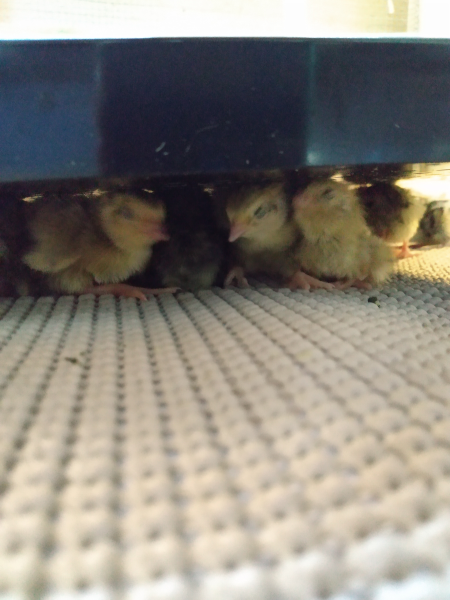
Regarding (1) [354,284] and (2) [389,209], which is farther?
(2) [389,209]

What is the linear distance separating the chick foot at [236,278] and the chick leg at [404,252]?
471mm

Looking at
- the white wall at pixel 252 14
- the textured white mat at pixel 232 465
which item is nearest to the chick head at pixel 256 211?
the textured white mat at pixel 232 465

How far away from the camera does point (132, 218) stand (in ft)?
2.62

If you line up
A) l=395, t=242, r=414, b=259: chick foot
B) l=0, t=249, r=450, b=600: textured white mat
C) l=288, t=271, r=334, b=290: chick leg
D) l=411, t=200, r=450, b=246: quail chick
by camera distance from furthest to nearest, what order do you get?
l=411, t=200, r=450, b=246: quail chick
l=395, t=242, r=414, b=259: chick foot
l=288, t=271, r=334, b=290: chick leg
l=0, t=249, r=450, b=600: textured white mat

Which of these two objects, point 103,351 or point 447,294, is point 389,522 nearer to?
point 103,351

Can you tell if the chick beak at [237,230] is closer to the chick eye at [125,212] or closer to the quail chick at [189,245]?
the quail chick at [189,245]

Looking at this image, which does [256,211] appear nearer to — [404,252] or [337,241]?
[337,241]

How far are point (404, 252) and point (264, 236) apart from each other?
46cm

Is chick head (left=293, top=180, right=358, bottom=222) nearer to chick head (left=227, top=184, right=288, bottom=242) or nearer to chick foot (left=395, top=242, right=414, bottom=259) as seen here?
chick head (left=227, top=184, right=288, bottom=242)

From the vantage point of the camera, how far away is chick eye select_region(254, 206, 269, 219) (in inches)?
32.2

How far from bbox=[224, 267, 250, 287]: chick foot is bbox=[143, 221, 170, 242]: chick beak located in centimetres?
14

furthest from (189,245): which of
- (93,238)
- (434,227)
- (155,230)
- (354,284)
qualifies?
(434,227)

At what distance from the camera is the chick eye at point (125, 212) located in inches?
31.3

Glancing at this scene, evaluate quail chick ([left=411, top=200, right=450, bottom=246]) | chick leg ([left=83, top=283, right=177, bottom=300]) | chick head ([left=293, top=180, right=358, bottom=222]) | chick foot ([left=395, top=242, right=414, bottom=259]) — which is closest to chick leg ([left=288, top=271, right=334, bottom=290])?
chick head ([left=293, top=180, right=358, bottom=222])
